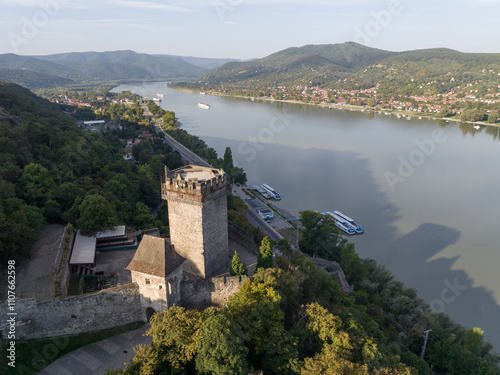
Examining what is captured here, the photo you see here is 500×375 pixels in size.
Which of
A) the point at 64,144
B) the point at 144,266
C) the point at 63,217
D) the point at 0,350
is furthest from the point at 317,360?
the point at 64,144

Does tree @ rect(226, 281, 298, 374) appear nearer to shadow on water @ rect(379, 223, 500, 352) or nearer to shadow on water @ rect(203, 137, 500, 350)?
shadow on water @ rect(379, 223, 500, 352)

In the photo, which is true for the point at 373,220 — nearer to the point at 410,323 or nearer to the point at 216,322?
the point at 410,323

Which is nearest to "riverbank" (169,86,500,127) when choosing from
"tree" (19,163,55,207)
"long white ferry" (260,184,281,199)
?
"long white ferry" (260,184,281,199)

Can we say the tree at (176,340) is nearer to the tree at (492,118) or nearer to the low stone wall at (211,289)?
the low stone wall at (211,289)

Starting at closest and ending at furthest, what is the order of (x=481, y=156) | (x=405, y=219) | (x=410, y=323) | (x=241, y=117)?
(x=410, y=323), (x=405, y=219), (x=481, y=156), (x=241, y=117)

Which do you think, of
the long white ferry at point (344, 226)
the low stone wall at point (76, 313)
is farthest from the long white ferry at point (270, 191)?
the low stone wall at point (76, 313)

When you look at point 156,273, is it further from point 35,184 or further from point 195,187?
point 35,184
